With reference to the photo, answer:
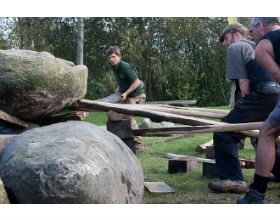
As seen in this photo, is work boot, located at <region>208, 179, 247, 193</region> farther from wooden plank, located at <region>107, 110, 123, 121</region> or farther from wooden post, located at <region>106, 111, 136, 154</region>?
wooden plank, located at <region>107, 110, 123, 121</region>

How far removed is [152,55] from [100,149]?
1870cm

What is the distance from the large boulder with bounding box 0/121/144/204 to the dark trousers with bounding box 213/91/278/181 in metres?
1.53

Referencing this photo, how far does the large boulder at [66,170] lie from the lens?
3002mm

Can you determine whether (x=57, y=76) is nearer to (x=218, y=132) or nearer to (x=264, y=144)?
(x=218, y=132)

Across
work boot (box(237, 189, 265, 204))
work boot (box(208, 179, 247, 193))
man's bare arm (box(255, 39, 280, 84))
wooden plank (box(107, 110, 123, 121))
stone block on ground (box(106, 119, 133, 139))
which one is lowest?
work boot (box(208, 179, 247, 193))

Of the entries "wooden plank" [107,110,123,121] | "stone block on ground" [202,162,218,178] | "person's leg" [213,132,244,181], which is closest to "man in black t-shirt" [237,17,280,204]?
"person's leg" [213,132,244,181]

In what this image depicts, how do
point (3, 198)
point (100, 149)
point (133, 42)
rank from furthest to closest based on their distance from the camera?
point (133, 42)
point (100, 149)
point (3, 198)

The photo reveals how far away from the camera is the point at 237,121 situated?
4785 mm

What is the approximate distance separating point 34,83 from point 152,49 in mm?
17472

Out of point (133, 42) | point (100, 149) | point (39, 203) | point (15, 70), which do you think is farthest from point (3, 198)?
point (133, 42)

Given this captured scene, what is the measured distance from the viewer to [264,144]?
3633mm

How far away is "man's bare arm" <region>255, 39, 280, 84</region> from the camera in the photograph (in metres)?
3.60

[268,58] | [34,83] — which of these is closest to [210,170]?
[268,58]

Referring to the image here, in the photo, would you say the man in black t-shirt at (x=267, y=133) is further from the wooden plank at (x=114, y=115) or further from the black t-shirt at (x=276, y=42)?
the wooden plank at (x=114, y=115)
